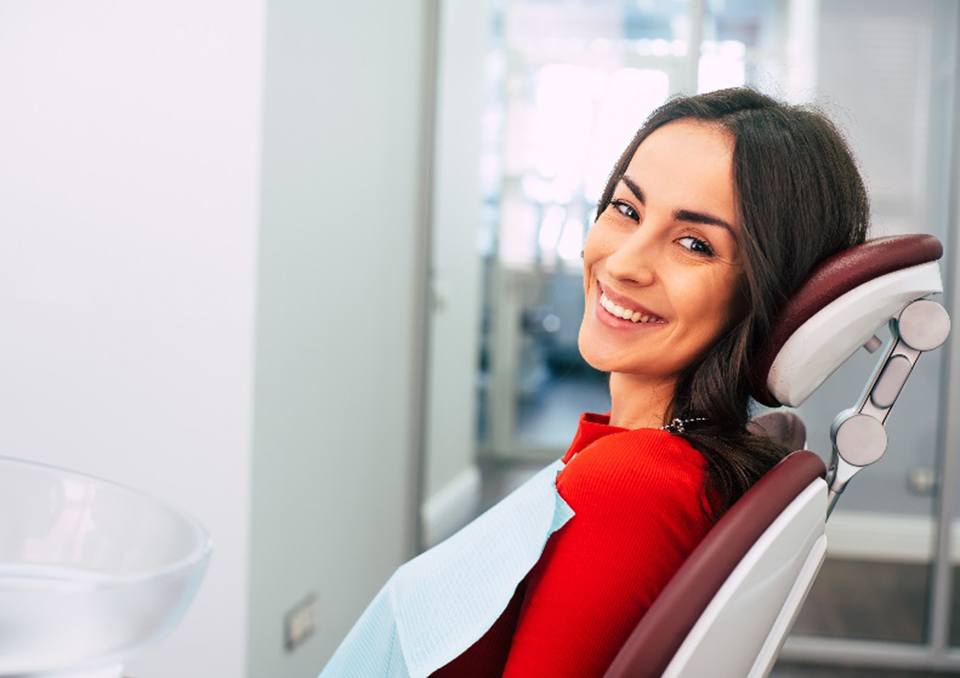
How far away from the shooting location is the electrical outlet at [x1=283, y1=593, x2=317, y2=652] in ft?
7.55

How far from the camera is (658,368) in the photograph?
3.43ft

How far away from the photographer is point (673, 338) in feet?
3.38

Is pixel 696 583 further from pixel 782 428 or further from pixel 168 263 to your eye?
pixel 168 263

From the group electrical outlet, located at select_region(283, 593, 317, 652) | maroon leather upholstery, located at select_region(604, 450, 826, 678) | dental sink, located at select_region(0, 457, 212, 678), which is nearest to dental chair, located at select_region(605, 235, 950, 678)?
maroon leather upholstery, located at select_region(604, 450, 826, 678)

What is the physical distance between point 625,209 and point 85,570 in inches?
25.3

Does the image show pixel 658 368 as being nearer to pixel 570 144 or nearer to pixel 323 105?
pixel 323 105

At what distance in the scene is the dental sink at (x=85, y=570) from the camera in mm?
568

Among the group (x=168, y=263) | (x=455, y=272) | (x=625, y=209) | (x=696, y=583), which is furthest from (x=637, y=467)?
(x=455, y=272)

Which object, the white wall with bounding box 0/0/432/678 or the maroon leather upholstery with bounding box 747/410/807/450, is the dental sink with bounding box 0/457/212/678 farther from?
the white wall with bounding box 0/0/432/678

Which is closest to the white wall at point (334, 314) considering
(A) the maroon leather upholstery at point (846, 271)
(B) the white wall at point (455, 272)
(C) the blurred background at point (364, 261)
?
(C) the blurred background at point (364, 261)

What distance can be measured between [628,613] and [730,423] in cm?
26

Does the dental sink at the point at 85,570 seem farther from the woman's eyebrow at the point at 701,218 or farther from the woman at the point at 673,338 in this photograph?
the woman's eyebrow at the point at 701,218

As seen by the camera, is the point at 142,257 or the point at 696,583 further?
the point at 142,257

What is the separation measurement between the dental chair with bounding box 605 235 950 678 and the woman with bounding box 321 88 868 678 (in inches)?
1.8
